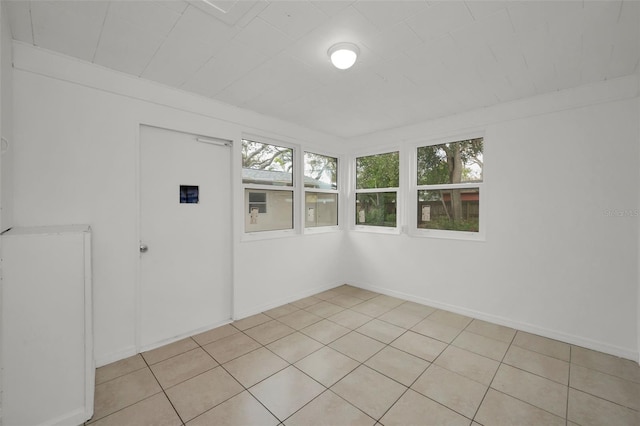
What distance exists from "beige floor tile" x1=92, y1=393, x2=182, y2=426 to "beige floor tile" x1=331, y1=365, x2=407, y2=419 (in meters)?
1.16

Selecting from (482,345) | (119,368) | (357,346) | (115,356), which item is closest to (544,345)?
(482,345)

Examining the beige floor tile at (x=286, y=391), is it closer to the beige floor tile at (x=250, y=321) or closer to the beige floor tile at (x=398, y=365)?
the beige floor tile at (x=398, y=365)

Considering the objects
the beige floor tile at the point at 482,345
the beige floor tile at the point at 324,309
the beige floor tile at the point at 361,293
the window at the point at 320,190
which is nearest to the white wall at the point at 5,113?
the beige floor tile at the point at 324,309

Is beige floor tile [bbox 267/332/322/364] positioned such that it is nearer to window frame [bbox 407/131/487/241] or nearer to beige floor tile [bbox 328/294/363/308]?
beige floor tile [bbox 328/294/363/308]

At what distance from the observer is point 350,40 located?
6.66ft

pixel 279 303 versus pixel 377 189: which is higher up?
pixel 377 189

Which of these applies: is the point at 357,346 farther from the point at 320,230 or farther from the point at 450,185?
the point at 450,185

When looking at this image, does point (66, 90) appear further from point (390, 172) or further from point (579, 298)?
point (579, 298)

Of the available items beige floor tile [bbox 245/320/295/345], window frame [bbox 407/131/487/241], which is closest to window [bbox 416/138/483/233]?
window frame [bbox 407/131/487/241]

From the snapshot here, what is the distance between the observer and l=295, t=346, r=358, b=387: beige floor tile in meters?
2.31

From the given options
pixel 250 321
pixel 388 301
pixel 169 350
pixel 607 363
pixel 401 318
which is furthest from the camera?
pixel 388 301

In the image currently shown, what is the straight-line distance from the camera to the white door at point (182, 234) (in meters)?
2.77

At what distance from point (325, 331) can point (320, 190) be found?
226cm

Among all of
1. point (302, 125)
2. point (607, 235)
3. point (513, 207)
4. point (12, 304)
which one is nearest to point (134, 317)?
point (12, 304)
